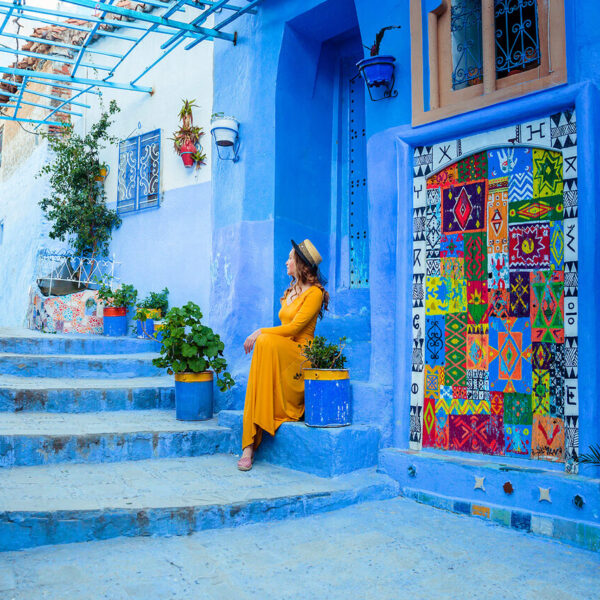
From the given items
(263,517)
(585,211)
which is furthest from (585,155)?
(263,517)

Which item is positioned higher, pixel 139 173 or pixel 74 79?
pixel 74 79

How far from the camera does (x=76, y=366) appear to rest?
19.0ft

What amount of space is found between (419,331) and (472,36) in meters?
2.07

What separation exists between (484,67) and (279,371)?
2.44 metres

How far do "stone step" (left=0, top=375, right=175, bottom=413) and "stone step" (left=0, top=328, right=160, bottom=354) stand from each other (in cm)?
74

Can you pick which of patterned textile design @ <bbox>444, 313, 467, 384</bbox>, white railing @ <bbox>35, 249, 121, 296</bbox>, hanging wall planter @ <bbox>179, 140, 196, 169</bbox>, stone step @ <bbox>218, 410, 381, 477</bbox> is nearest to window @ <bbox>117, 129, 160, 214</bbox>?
hanging wall planter @ <bbox>179, 140, 196, 169</bbox>

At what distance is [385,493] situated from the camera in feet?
12.8

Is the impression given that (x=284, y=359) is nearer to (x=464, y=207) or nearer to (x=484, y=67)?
(x=464, y=207)

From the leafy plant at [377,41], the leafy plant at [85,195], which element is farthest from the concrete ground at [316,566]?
the leafy plant at [85,195]

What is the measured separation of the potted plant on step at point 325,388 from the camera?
4051mm

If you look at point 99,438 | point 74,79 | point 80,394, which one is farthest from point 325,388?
point 74,79

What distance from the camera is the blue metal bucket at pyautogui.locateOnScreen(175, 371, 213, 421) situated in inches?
192

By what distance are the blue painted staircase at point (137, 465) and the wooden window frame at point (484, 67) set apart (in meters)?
2.29

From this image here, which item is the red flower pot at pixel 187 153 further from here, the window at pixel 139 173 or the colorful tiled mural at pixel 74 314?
the colorful tiled mural at pixel 74 314
